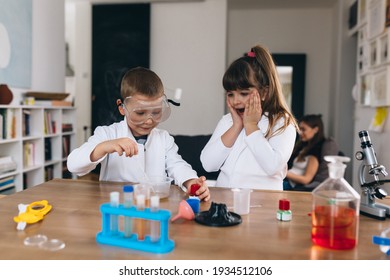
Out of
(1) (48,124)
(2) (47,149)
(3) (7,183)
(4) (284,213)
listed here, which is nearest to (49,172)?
(2) (47,149)

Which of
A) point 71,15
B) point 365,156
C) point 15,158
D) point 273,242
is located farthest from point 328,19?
point 273,242

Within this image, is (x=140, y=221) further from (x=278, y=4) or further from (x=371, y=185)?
(x=278, y=4)

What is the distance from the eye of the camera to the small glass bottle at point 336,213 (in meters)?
0.73

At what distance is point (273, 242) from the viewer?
0.75m

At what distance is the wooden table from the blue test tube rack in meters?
0.01

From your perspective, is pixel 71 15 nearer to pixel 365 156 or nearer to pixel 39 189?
pixel 39 189

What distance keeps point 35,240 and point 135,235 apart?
0.20 meters

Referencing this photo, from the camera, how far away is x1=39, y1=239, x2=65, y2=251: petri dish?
A: 0.70m

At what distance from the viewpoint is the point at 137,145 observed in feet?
4.10

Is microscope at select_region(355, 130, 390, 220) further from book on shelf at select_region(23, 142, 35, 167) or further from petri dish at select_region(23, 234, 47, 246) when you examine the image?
book on shelf at select_region(23, 142, 35, 167)

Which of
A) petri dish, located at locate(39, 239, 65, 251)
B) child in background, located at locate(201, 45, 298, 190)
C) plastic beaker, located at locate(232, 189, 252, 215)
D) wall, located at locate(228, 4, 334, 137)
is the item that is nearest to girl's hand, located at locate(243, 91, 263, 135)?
child in background, located at locate(201, 45, 298, 190)

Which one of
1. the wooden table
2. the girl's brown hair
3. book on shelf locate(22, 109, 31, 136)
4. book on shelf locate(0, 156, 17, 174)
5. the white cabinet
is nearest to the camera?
the wooden table

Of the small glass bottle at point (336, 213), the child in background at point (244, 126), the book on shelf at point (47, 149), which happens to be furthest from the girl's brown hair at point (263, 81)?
the book on shelf at point (47, 149)
